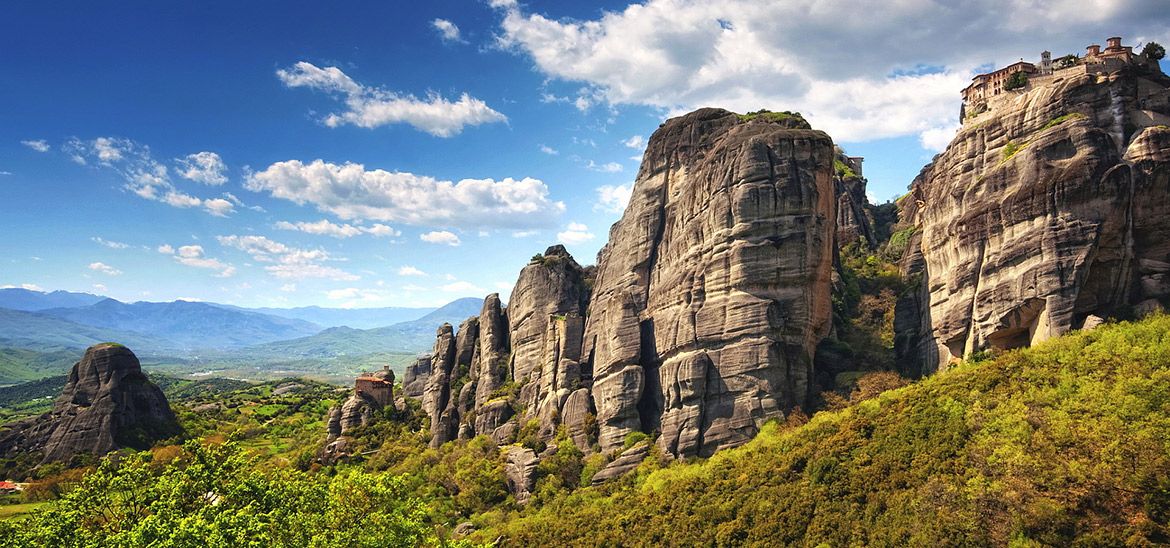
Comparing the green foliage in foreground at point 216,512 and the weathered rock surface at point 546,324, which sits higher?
the weathered rock surface at point 546,324

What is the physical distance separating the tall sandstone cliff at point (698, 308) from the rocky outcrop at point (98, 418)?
49.9m

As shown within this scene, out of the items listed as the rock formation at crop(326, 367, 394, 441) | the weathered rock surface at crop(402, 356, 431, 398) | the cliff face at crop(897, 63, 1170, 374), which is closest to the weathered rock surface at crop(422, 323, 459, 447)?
the rock formation at crop(326, 367, 394, 441)

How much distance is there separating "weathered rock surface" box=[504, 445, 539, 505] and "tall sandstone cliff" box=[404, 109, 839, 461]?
12.6ft

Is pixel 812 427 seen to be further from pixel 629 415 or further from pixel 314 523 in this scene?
pixel 314 523

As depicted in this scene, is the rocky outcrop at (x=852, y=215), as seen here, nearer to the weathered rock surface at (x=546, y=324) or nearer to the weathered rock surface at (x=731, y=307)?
the weathered rock surface at (x=731, y=307)

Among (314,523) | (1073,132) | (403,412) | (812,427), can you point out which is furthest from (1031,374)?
(403,412)

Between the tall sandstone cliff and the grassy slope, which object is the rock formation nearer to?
the tall sandstone cliff

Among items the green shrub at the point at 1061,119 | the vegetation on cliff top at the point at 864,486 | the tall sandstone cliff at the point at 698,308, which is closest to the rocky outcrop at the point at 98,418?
the tall sandstone cliff at the point at 698,308

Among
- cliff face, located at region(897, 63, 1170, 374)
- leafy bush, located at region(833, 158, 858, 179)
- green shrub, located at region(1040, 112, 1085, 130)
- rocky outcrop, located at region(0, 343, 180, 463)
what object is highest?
leafy bush, located at region(833, 158, 858, 179)

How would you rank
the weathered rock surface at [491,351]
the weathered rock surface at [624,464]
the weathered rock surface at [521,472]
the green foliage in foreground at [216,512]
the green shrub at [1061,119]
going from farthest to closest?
1. the weathered rock surface at [491,351]
2. the weathered rock surface at [521,472]
3. the weathered rock surface at [624,464]
4. the green shrub at [1061,119]
5. the green foliage in foreground at [216,512]

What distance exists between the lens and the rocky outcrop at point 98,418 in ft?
269

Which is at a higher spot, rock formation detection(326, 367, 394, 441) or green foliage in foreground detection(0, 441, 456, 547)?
green foliage in foreground detection(0, 441, 456, 547)

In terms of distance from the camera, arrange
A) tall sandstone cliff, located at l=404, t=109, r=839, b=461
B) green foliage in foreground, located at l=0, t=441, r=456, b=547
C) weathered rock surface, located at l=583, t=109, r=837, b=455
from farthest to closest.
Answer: tall sandstone cliff, located at l=404, t=109, r=839, b=461 → weathered rock surface, located at l=583, t=109, r=837, b=455 → green foliage in foreground, located at l=0, t=441, r=456, b=547

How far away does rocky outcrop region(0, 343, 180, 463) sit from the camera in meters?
82.0
